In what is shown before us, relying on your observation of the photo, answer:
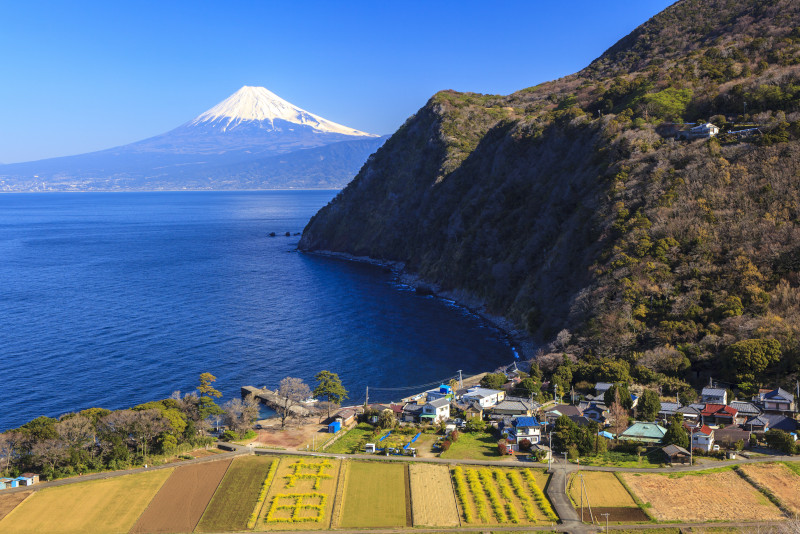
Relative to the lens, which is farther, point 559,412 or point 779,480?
point 559,412

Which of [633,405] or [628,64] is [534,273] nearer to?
[633,405]

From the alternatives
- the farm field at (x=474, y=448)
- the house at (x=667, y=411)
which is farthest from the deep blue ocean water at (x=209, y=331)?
the house at (x=667, y=411)

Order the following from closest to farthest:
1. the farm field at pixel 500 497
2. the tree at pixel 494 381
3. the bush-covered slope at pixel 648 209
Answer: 1. the farm field at pixel 500 497
2. the tree at pixel 494 381
3. the bush-covered slope at pixel 648 209

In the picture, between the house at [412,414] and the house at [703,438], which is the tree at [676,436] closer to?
the house at [703,438]

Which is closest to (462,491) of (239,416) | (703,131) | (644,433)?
(644,433)

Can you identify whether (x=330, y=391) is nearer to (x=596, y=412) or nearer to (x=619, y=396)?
(x=596, y=412)
